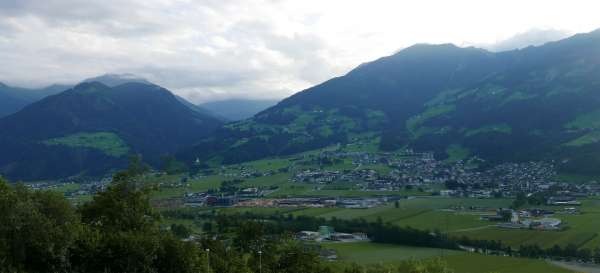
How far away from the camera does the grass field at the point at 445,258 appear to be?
71.0 metres

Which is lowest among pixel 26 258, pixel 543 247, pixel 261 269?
pixel 543 247

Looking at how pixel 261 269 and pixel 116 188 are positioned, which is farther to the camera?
pixel 116 188

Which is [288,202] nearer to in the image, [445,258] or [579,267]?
[445,258]

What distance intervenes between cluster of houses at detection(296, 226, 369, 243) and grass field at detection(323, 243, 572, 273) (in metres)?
4.75

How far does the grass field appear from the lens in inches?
2795

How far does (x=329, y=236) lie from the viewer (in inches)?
3780

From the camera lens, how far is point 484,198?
138 metres

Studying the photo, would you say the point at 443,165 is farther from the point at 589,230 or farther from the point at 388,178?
the point at 589,230

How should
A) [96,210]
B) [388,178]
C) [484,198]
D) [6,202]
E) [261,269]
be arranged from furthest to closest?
[388,178] → [484,198] → [96,210] → [261,269] → [6,202]

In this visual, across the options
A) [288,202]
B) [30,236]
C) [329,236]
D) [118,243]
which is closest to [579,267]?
[329,236]

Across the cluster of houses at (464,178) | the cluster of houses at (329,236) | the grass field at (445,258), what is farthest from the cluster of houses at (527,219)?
the cluster of houses at (329,236)

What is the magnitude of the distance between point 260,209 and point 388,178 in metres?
60.7

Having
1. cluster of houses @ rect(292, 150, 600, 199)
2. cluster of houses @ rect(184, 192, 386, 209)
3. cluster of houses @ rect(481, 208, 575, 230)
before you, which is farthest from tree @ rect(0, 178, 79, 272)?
cluster of houses @ rect(292, 150, 600, 199)

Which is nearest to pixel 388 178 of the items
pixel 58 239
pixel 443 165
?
pixel 443 165
